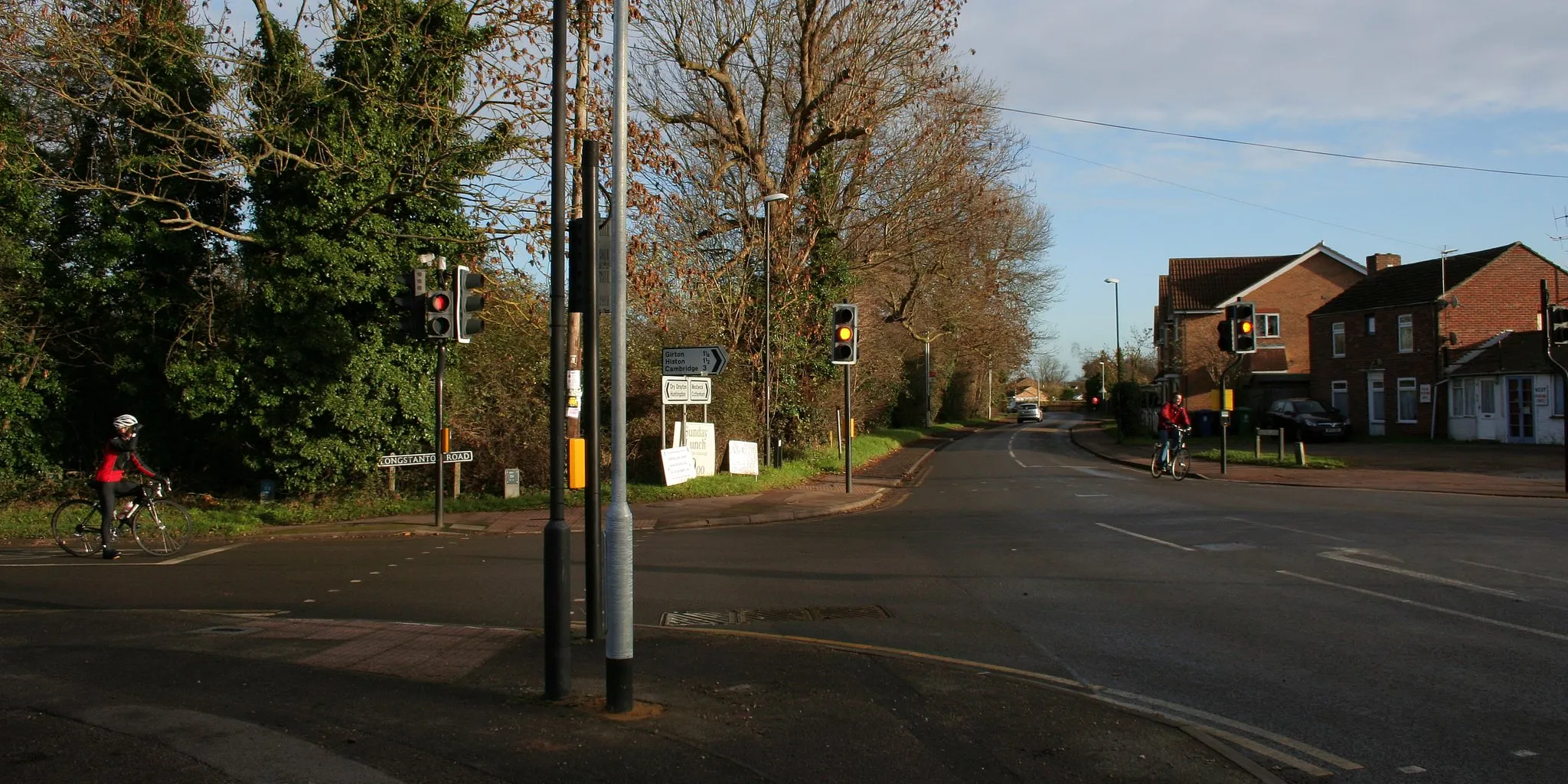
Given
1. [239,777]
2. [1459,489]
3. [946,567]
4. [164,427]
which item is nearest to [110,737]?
[239,777]

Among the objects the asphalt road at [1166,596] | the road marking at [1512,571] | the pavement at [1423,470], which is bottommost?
the asphalt road at [1166,596]

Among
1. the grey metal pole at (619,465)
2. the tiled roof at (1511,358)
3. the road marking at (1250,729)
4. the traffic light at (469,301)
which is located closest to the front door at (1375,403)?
the tiled roof at (1511,358)

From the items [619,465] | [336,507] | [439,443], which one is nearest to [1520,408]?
[439,443]

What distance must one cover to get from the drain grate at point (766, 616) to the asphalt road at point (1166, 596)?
59 mm

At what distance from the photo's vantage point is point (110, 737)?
4.83 metres

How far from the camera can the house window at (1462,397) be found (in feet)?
115

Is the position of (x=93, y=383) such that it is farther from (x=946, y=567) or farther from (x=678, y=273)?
(x=946, y=567)

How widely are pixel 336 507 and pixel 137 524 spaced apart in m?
4.53

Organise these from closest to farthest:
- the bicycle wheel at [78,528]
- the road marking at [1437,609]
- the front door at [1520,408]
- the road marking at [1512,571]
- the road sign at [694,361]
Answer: the road marking at [1437,609] → the road marking at [1512,571] → the bicycle wheel at [78,528] → the road sign at [694,361] → the front door at [1520,408]

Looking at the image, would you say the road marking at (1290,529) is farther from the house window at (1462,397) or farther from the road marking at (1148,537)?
the house window at (1462,397)

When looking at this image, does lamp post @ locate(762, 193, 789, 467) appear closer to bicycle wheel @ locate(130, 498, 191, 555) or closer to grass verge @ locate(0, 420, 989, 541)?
grass verge @ locate(0, 420, 989, 541)

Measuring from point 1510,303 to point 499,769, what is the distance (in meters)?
44.1

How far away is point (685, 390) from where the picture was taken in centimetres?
1978

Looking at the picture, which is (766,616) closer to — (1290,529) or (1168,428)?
(1290,529)
